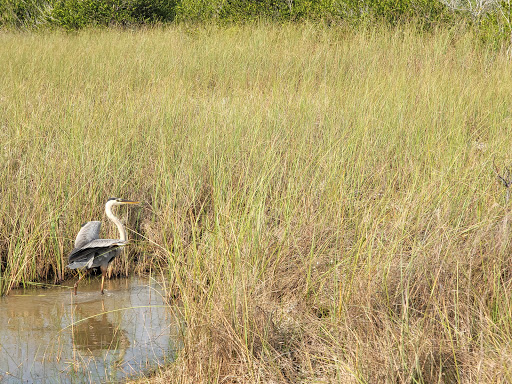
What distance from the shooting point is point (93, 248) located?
12.4ft

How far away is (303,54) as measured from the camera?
8258mm

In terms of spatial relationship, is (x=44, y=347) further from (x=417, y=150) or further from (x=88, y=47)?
(x=88, y=47)

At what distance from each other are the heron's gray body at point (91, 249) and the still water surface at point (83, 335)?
20cm

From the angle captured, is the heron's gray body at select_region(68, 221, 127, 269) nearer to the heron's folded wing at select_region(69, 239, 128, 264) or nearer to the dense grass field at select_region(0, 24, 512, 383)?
the heron's folded wing at select_region(69, 239, 128, 264)

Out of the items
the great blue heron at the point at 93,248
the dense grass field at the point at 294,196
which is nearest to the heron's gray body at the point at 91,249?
the great blue heron at the point at 93,248

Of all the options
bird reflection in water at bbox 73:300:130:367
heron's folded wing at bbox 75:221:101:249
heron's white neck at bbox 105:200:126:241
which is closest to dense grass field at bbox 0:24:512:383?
heron's white neck at bbox 105:200:126:241

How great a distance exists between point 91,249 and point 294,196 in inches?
47.4

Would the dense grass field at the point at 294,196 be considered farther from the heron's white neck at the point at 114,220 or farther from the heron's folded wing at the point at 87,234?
the heron's folded wing at the point at 87,234

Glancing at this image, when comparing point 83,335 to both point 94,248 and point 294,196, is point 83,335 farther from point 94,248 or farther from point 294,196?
point 294,196

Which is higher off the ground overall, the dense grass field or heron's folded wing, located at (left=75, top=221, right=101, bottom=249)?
the dense grass field

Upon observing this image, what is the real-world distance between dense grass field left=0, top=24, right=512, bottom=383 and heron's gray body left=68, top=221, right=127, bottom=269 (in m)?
0.19

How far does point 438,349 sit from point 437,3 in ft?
26.5

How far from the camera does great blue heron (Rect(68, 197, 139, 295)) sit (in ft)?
12.2

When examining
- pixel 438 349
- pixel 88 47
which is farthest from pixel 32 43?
pixel 438 349
